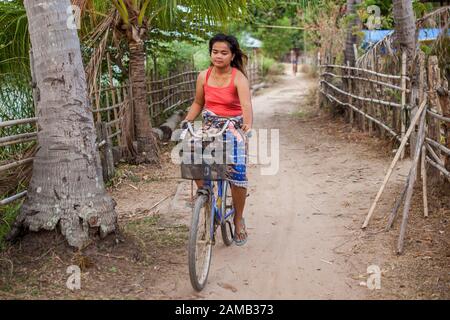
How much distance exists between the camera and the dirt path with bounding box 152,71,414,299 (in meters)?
3.63

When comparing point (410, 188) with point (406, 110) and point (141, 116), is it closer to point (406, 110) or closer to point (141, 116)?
point (406, 110)

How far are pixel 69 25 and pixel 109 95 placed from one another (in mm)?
4168

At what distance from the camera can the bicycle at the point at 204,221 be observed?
338 cm

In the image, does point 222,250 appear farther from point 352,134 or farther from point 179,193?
point 352,134

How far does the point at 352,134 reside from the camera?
990 centimetres

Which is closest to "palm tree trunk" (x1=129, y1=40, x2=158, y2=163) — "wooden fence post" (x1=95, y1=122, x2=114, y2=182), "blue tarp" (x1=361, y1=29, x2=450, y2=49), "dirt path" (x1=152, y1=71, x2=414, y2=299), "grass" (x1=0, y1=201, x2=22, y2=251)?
"wooden fence post" (x1=95, y1=122, x2=114, y2=182)

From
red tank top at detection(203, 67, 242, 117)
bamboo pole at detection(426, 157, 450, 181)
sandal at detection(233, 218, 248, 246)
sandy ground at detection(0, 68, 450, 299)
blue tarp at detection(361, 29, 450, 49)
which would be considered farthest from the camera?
blue tarp at detection(361, 29, 450, 49)

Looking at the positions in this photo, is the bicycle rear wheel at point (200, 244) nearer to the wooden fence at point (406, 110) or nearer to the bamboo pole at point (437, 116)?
the wooden fence at point (406, 110)

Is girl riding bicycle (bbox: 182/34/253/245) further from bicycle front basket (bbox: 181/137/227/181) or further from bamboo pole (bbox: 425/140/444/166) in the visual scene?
bamboo pole (bbox: 425/140/444/166)

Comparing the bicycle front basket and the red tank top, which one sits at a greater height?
the red tank top

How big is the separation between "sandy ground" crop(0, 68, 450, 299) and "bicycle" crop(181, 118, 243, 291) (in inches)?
6.0

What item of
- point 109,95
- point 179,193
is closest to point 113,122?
point 109,95

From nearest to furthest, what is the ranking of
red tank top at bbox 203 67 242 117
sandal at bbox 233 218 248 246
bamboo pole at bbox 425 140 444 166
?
red tank top at bbox 203 67 242 117, sandal at bbox 233 218 248 246, bamboo pole at bbox 425 140 444 166

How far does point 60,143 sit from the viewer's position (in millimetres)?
3805
